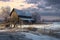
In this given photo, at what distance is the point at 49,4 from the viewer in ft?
63.0

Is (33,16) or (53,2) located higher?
(53,2)

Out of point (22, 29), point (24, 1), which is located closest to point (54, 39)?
point (22, 29)

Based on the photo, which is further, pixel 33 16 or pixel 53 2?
pixel 33 16

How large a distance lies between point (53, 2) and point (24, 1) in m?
3.18

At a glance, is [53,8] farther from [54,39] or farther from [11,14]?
[54,39]

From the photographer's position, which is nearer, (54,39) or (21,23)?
(54,39)

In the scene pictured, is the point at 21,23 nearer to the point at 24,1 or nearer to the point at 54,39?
the point at 24,1

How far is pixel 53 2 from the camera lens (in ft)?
62.0

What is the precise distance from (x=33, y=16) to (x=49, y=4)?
9.20 feet

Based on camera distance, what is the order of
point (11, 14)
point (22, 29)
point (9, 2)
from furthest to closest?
point (11, 14), point (9, 2), point (22, 29)

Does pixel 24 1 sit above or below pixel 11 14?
above

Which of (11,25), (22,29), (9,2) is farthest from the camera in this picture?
(9,2)

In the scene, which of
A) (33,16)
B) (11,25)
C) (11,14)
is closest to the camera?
(11,25)

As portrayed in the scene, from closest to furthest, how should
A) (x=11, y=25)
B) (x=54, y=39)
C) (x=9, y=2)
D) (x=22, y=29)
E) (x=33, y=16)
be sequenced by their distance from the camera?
(x=54, y=39), (x=22, y=29), (x=11, y=25), (x=9, y=2), (x=33, y=16)
